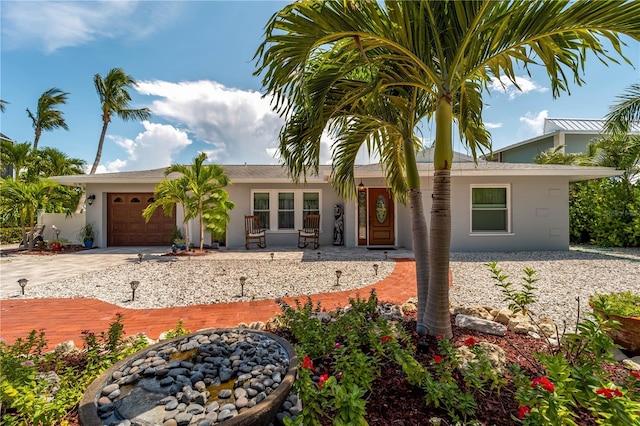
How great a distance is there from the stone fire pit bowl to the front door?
27.2ft

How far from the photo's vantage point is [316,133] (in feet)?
10.1

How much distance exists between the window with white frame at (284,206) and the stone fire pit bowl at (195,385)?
348 inches

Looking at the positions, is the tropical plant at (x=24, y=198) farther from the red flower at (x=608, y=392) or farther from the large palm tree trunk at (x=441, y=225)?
the red flower at (x=608, y=392)

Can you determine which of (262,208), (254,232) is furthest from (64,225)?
(262,208)

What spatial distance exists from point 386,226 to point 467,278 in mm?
4608

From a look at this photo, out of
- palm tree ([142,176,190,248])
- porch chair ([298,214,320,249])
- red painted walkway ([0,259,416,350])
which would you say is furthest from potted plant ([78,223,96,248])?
porch chair ([298,214,320,249])

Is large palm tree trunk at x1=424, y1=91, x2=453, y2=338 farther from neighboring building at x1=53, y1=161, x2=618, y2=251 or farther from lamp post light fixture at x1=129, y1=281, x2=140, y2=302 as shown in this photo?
neighboring building at x1=53, y1=161, x2=618, y2=251

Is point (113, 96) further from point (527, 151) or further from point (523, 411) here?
point (527, 151)

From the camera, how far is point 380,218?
10273 millimetres

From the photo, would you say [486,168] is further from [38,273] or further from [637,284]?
[38,273]

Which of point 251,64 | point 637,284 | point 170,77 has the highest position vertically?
point 170,77

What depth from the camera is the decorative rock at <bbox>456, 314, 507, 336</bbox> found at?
109 inches

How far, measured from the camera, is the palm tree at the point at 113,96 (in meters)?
17.8

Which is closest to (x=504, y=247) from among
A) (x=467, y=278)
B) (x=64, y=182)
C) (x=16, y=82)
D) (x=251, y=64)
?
(x=467, y=278)
